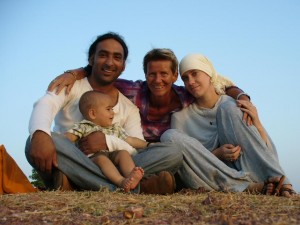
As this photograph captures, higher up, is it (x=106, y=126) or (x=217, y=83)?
(x=217, y=83)

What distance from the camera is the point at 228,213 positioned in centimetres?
350

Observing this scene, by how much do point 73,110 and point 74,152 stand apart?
1.04m

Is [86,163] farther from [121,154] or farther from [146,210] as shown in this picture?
[146,210]

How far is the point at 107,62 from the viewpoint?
608 centimetres

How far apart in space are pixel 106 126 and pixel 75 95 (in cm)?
74

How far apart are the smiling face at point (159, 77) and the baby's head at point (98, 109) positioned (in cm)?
78

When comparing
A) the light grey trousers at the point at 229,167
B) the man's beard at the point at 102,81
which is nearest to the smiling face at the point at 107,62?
the man's beard at the point at 102,81

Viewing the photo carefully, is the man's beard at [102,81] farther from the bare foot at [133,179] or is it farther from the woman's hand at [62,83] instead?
the bare foot at [133,179]

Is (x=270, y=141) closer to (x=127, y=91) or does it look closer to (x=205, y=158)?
(x=205, y=158)

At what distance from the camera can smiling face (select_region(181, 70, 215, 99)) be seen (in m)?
5.91

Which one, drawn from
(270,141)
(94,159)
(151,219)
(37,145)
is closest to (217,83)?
(270,141)

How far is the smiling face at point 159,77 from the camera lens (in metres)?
6.02

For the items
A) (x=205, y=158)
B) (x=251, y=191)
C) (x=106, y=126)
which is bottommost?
(x=251, y=191)

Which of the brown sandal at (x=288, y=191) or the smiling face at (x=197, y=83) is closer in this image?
the brown sandal at (x=288, y=191)
